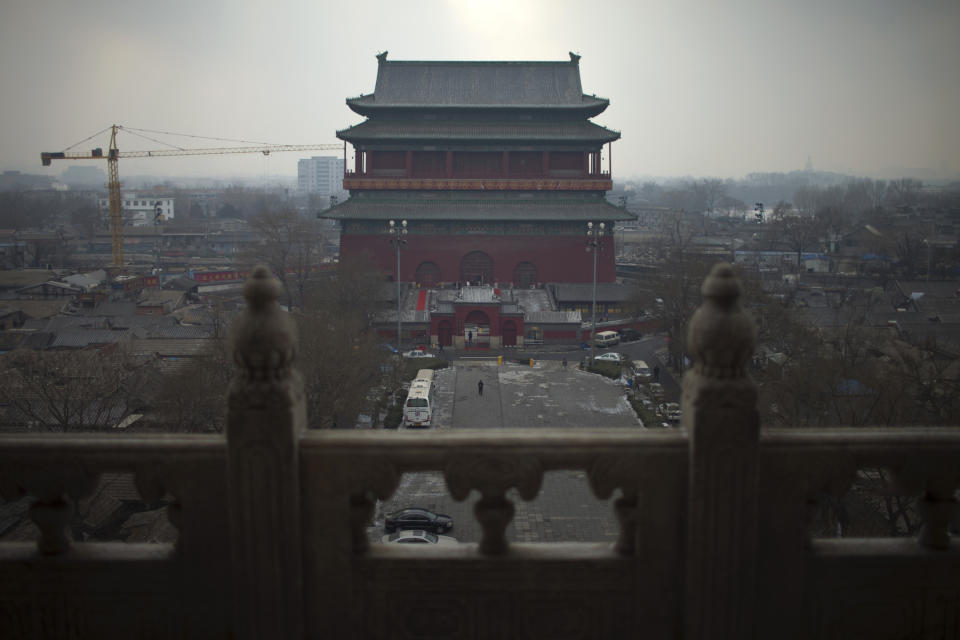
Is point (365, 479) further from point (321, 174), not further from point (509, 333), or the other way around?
point (321, 174)

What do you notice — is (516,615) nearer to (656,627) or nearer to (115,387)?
(656,627)

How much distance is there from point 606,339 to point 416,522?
691 inches

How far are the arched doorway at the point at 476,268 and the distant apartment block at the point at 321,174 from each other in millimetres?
159529

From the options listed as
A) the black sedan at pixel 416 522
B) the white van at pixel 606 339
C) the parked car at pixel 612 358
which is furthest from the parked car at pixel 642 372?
the black sedan at pixel 416 522

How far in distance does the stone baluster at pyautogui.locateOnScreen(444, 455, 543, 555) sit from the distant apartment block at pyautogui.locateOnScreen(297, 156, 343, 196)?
190 m

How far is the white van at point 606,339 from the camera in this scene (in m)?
28.0

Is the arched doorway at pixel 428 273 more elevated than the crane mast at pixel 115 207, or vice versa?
the crane mast at pixel 115 207

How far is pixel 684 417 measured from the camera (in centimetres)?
270

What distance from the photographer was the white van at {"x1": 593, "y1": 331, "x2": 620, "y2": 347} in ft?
91.7

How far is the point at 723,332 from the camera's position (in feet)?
8.17

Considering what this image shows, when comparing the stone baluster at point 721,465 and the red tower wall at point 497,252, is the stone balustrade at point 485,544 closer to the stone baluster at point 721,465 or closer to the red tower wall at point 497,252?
the stone baluster at point 721,465

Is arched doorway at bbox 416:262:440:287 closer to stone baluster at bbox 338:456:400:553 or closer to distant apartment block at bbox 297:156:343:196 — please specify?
stone baluster at bbox 338:456:400:553

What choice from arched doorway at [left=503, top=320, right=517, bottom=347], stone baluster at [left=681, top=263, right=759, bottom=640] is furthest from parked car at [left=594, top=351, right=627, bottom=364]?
stone baluster at [left=681, top=263, right=759, bottom=640]

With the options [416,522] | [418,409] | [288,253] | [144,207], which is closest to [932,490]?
[416,522]
